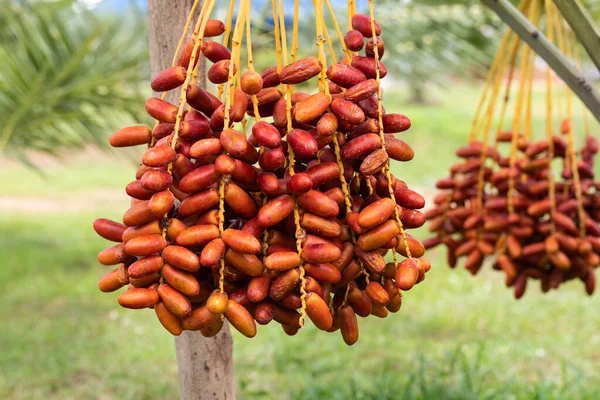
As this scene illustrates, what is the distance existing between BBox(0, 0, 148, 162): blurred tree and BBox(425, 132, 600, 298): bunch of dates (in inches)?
71.3

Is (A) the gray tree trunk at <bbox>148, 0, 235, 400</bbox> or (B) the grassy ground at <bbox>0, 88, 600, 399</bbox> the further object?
(B) the grassy ground at <bbox>0, 88, 600, 399</bbox>

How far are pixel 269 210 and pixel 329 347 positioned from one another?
2877 mm

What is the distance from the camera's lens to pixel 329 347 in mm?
3729

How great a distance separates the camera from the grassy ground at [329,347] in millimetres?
2979

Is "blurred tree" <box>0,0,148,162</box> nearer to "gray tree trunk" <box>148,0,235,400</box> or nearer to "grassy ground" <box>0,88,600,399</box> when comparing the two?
"grassy ground" <box>0,88,600,399</box>

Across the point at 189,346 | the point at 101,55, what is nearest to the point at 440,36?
the point at 101,55

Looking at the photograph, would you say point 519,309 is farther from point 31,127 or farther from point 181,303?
point 181,303

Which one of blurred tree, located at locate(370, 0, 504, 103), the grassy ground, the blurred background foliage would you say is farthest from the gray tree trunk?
blurred tree, located at locate(370, 0, 504, 103)

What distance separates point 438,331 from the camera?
4203 mm

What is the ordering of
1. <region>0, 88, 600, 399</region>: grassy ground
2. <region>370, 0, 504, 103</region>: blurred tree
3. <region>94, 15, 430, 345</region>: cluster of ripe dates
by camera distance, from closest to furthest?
<region>94, 15, 430, 345</region>: cluster of ripe dates, <region>0, 88, 600, 399</region>: grassy ground, <region>370, 0, 504, 103</region>: blurred tree

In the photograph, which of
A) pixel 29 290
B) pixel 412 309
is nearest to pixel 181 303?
pixel 412 309

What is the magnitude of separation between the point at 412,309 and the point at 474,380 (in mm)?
1737

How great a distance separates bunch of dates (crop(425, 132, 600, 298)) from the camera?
1781 millimetres

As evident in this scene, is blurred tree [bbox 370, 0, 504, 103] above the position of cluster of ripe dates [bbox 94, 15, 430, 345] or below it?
below
